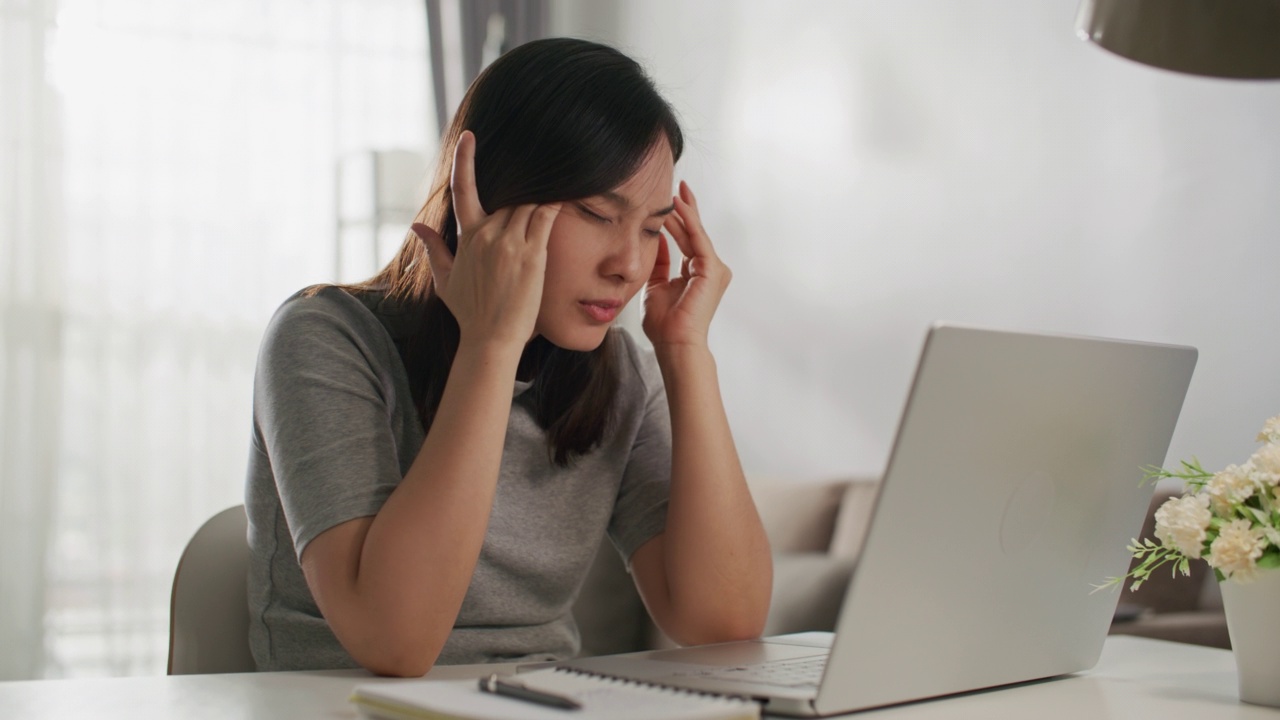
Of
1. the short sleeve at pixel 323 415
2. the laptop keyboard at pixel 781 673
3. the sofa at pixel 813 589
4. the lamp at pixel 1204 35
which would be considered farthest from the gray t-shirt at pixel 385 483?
the lamp at pixel 1204 35

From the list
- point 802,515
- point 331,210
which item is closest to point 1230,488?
point 802,515

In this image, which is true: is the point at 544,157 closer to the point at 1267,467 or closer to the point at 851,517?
the point at 1267,467

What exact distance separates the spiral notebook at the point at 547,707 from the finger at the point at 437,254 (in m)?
0.48

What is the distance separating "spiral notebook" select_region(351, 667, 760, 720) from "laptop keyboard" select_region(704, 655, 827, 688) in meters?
0.07

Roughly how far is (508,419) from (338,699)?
1.40 feet

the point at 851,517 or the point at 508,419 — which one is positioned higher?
the point at 508,419

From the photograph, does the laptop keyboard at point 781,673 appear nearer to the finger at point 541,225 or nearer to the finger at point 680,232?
the finger at point 541,225

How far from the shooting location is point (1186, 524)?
83cm

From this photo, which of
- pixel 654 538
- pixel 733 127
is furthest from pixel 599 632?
pixel 733 127

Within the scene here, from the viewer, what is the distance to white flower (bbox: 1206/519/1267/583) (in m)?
0.80

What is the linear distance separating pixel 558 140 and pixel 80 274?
285cm

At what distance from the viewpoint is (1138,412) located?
2.72 ft

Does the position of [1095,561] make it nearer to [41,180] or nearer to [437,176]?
[437,176]

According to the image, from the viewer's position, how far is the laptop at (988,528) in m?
0.67
